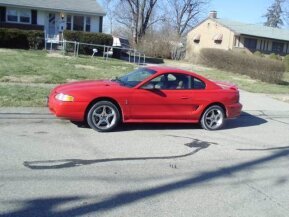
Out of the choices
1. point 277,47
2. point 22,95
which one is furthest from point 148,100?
point 277,47

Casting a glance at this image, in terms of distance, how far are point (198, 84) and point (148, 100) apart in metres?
1.41

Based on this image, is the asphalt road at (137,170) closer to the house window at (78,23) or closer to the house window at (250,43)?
the house window at (78,23)

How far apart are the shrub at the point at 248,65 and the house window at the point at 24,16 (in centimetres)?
1370

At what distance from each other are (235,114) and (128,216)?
5.90 meters

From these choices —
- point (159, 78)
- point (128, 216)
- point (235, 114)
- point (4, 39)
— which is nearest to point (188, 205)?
point (128, 216)

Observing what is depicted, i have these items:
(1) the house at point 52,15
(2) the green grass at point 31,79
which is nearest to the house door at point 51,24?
(1) the house at point 52,15

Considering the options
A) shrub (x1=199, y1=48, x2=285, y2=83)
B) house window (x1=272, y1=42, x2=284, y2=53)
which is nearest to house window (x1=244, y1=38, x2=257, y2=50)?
house window (x1=272, y1=42, x2=284, y2=53)

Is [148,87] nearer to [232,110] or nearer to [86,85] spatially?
[86,85]

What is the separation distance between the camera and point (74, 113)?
26.4ft

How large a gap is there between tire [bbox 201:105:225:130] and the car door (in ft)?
1.37

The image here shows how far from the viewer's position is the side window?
9.25m

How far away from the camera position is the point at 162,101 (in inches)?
343

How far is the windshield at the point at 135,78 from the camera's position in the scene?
345 inches

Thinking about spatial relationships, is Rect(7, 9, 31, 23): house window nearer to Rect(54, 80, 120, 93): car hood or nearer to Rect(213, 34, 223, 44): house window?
Rect(54, 80, 120, 93): car hood
